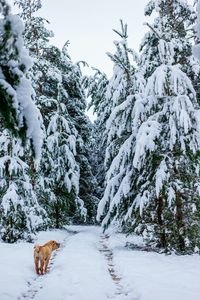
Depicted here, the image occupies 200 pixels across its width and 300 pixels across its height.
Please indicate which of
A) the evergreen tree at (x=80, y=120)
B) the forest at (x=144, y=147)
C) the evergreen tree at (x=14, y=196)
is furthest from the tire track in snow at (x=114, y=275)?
the evergreen tree at (x=80, y=120)

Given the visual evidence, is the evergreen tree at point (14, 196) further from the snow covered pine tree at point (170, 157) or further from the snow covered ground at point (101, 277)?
the snow covered pine tree at point (170, 157)

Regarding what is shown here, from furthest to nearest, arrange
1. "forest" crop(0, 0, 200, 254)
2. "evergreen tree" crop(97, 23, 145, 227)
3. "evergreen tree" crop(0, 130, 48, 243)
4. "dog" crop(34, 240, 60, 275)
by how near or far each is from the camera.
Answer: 1. "evergreen tree" crop(0, 130, 48, 243)
2. "evergreen tree" crop(97, 23, 145, 227)
3. "forest" crop(0, 0, 200, 254)
4. "dog" crop(34, 240, 60, 275)

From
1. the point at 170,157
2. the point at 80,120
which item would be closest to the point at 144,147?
the point at 170,157

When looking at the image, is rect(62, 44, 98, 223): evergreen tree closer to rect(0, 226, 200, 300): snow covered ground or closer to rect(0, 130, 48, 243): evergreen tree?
rect(0, 130, 48, 243): evergreen tree

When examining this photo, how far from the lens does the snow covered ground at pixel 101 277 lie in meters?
7.21

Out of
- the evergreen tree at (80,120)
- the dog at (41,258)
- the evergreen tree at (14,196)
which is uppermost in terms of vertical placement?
the evergreen tree at (80,120)

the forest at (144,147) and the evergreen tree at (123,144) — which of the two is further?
the evergreen tree at (123,144)

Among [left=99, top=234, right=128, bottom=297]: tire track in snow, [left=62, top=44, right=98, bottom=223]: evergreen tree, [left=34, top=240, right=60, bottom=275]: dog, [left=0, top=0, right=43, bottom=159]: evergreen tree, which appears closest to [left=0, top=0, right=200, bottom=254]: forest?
[left=0, top=0, right=43, bottom=159]: evergreen tree

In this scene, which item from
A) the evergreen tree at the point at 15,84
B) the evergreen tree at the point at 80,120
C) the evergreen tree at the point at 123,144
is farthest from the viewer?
the evergreen tree at the point at 80,120

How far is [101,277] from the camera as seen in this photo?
8.88 metres

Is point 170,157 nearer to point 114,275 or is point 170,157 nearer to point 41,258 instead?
point 114,275

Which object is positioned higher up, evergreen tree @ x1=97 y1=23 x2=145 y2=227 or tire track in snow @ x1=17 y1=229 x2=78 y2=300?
evergreen tree @ x1=97 y1=23 x2=145 y2=227

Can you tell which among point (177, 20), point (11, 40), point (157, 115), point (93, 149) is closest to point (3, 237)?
point (157, 115)

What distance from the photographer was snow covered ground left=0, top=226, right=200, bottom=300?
721cm
